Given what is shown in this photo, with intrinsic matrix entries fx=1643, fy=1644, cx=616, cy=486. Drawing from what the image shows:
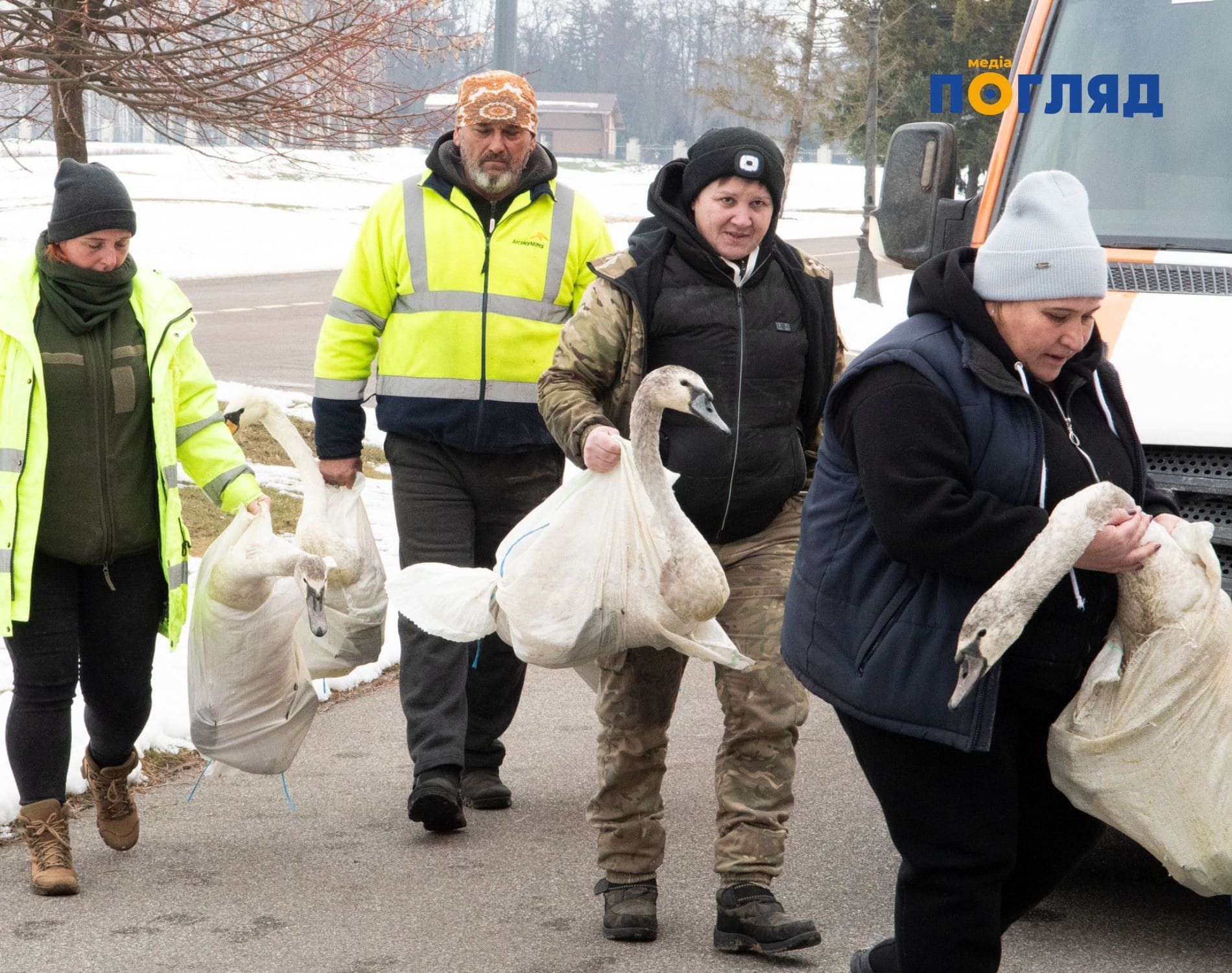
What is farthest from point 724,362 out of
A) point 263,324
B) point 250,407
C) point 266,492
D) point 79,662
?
point 263,324

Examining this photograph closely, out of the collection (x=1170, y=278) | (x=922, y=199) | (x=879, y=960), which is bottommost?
(x=879, y=960)

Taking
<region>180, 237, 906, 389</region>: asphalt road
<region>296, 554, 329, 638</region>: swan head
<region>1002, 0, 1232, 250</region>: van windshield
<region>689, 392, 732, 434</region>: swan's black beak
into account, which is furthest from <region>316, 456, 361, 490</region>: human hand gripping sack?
<region>180, 237, 906, 389</region>: asphalt road

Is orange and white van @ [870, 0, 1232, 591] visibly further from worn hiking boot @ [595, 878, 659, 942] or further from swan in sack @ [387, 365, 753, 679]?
worn hiking boot @ [595, 878, 659, 942]

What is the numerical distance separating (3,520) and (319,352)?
1.38m

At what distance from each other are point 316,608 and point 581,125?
99.8 meters

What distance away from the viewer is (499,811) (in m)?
5.43

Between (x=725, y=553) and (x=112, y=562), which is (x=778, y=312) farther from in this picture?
(x=112, y=562)

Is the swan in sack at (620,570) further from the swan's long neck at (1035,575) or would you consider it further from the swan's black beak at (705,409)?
the swan's long neck at (1035,575)

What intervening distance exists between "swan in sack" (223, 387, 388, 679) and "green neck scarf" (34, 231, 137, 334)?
26.4 inches

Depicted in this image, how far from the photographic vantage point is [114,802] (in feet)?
15.8

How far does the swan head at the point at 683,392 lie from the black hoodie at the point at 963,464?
79cm

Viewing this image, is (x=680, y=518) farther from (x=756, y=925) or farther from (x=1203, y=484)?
(x=1203, y=484)

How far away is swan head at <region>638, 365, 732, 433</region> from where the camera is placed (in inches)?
160

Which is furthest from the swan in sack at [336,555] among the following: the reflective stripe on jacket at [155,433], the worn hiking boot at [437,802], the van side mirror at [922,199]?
the van side mirror at [922,199]
